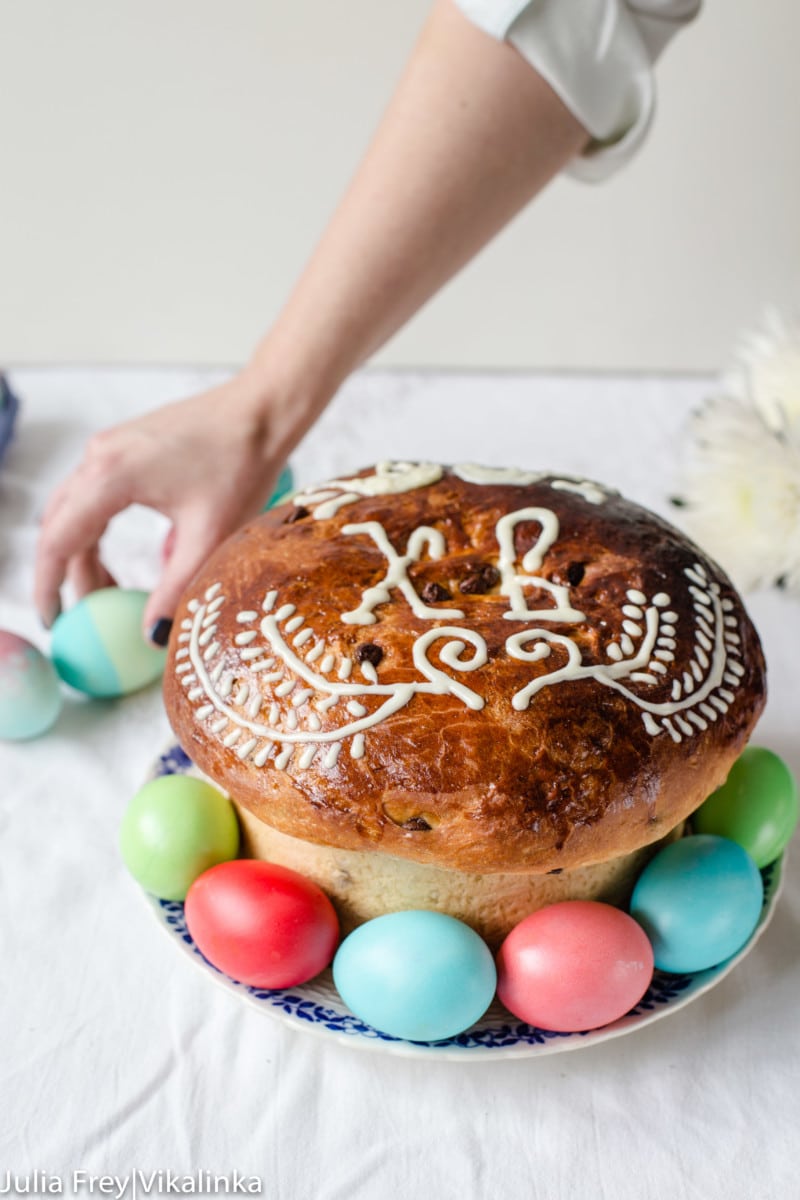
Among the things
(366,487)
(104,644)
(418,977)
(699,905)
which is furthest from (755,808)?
(104,644)

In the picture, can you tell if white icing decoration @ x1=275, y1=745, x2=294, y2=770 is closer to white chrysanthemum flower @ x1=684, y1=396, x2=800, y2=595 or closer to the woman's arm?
the woman's arm

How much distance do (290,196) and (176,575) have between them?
1160 mm

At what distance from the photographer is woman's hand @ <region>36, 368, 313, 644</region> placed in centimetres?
123

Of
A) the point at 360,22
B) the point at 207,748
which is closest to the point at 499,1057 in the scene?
the point at 207,748

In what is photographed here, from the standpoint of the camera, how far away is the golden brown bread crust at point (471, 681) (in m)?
0.85

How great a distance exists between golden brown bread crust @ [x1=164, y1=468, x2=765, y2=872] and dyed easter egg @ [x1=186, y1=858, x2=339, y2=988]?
60mm

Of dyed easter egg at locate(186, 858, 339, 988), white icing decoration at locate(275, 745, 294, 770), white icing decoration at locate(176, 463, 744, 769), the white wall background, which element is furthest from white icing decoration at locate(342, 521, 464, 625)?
the white wall background

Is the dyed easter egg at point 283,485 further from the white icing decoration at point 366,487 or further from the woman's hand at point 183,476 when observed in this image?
the white icing decoration at point 366,487

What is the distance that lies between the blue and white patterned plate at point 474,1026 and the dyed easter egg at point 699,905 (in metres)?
0.02

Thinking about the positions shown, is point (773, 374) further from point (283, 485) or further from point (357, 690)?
point (357, 690)

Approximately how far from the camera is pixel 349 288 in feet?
4.15

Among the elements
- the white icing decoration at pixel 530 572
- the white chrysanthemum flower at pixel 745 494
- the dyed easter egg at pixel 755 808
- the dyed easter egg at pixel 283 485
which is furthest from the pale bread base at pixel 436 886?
the dyed easter egg at pixel 283 485

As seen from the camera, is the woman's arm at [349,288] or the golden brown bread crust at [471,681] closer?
the golden brown bread crust at [471,681]

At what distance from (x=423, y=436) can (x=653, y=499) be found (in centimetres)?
42
